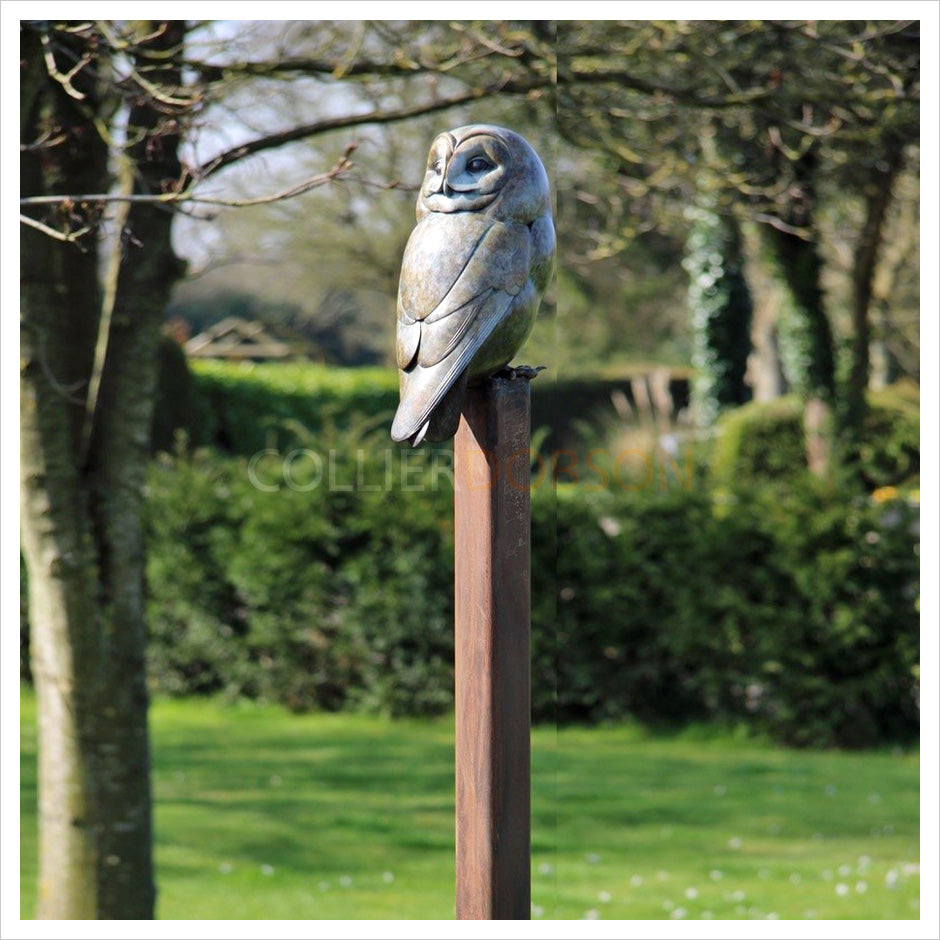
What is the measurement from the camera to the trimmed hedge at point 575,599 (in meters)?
5.89

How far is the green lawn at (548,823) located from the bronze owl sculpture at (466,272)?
2510 millimetres

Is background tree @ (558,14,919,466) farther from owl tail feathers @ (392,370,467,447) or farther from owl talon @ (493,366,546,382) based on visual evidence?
owl tail feathers @ (392,370,467,447)

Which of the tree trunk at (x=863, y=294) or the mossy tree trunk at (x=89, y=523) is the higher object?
the tree trunk at (x=863, y=294)

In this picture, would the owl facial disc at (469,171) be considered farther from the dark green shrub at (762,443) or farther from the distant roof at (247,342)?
the distant roof at (247,342)

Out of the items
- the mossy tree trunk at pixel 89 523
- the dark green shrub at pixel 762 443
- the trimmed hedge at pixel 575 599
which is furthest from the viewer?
the dark green shrub at pixel 762 443

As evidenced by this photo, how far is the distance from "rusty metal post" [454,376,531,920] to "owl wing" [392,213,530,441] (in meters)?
0.18

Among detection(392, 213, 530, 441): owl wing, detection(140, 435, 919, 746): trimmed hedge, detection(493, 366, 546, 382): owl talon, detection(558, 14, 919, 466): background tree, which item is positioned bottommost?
detection(140, 435, 919, 746): trimmed hedge

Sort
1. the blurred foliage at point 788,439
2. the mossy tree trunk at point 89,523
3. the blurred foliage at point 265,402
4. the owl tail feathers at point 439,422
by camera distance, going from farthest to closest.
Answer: the blurred foliage at point 788,439 → the blurred foliage at point 265,402 → the mossy tree trunk at point 89,523 → the owl tail feathers at point 439,422

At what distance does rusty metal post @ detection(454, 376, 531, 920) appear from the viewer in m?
2.34

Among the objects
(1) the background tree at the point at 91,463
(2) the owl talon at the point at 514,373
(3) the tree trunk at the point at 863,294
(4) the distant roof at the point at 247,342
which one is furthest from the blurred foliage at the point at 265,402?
(2) the owl talon at the point at 514,373

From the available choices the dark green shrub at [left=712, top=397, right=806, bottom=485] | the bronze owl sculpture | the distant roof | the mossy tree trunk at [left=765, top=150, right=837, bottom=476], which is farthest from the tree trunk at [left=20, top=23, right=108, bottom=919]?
the distant roof

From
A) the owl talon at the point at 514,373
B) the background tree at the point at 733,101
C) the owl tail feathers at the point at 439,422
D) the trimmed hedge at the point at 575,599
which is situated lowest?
the trimmed hedge at the point at 575,599

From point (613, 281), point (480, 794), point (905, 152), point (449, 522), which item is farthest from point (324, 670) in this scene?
point (613, 281)

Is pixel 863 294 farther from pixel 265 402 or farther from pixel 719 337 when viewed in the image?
pixel 265 402
